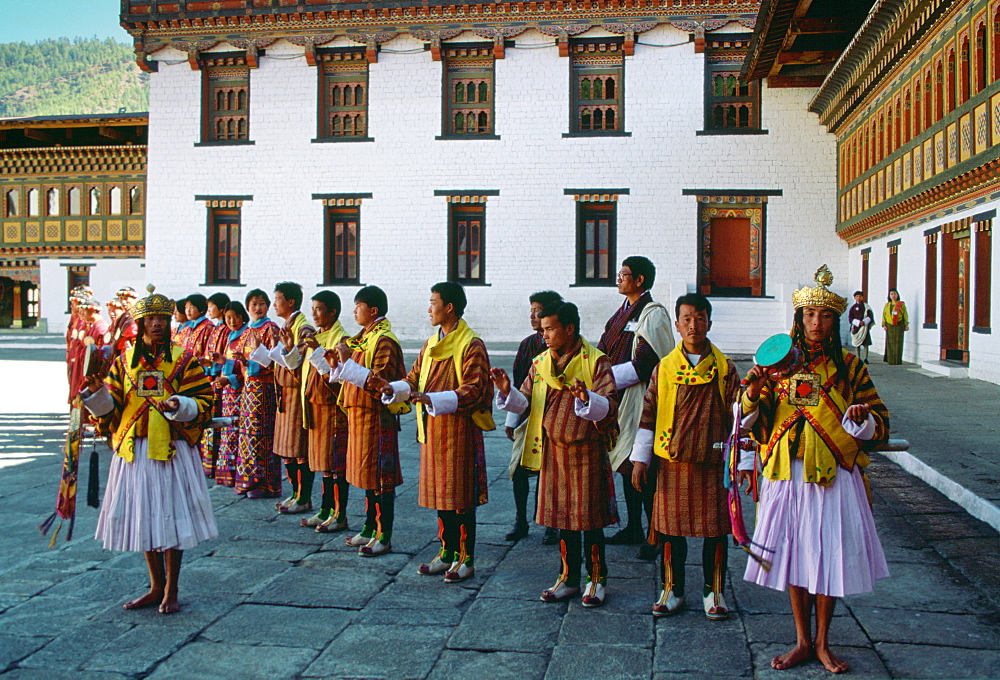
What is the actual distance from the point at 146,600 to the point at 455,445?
1.71 m

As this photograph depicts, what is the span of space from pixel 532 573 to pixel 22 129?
3078 centimetres

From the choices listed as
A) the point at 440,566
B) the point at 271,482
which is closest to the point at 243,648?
the point at 440,566

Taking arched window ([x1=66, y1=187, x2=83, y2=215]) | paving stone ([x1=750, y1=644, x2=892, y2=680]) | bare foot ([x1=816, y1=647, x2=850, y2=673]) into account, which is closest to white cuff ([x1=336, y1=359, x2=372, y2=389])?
paving stone ([x1=750, y1=644, x2=892, y2=680])

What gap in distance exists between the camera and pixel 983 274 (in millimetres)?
12531

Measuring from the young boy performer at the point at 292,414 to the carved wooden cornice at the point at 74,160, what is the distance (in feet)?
82.7

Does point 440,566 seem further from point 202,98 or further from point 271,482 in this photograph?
point 202,98

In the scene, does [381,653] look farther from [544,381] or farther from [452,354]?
[452,354]

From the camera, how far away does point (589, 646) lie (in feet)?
12.6

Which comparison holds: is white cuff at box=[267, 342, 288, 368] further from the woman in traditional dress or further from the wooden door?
the wooden door

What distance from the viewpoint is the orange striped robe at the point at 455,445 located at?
4.75 meters

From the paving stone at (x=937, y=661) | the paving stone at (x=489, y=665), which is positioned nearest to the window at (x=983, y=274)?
the paving stone at (x=937, y=661)

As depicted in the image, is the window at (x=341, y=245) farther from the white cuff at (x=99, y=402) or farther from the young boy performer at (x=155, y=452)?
the white cuff at (x=99, y=402)

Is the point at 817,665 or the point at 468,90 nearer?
the point at 817,665

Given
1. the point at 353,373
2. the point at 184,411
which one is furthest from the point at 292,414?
the point at 184,411
